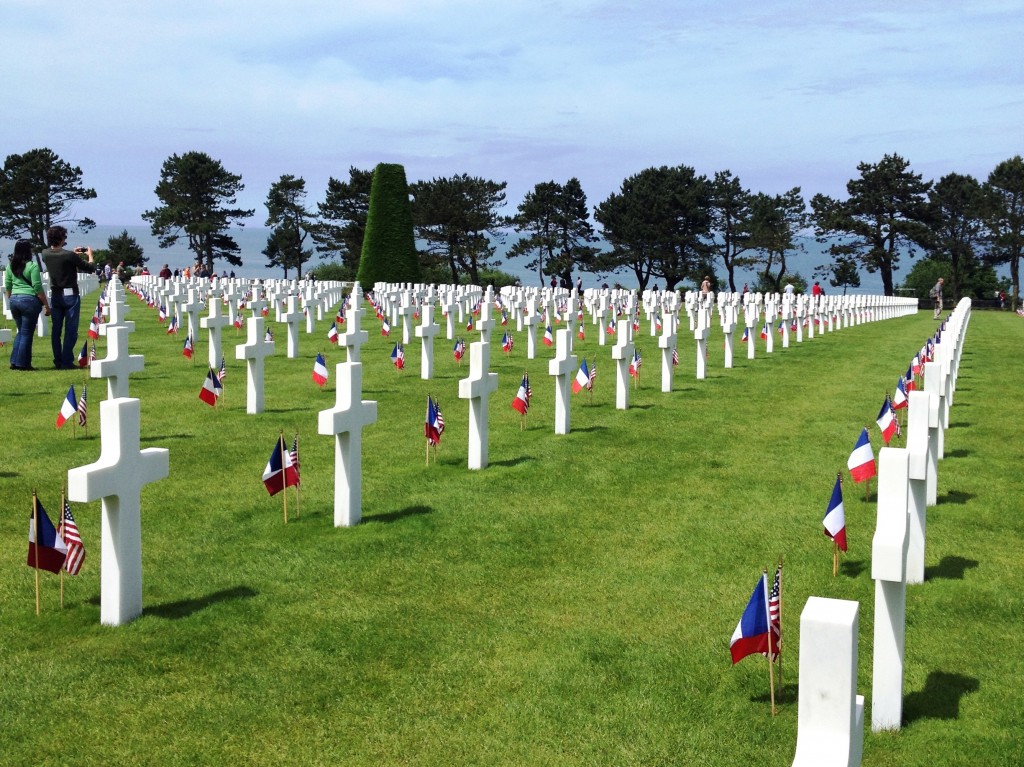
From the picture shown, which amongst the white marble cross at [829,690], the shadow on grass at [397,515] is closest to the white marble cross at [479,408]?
the shadow on grass at [397,515]

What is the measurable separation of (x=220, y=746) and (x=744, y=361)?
1685 cm

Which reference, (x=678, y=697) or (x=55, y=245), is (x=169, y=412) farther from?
(x=678, y=697)

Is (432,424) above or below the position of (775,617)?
above

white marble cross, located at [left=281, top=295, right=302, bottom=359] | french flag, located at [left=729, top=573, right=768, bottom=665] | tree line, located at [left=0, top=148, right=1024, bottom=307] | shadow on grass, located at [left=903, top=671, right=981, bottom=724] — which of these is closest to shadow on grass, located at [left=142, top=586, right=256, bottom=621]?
A: french flag, located at [left=729, top=573, right=768, bottom=665]

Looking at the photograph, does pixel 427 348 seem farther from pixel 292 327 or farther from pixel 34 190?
pixel 34 190

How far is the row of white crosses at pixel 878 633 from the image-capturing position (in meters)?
3.14

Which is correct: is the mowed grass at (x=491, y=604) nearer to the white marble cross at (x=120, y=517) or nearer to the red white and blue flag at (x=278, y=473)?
the white marble cross at (x=120, y=517)

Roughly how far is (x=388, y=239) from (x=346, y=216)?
2946 cm

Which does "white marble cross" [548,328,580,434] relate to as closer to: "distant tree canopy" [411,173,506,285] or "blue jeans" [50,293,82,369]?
"blue jeans" [50,293,82,369]

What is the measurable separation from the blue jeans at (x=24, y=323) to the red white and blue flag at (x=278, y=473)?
383 inches

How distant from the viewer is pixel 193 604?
5.77m

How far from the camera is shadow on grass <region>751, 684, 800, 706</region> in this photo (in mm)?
4645

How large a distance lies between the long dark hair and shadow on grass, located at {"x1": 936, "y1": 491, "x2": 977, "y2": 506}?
12.6 meters

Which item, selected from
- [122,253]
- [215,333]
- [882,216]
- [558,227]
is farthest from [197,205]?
[215,333]
